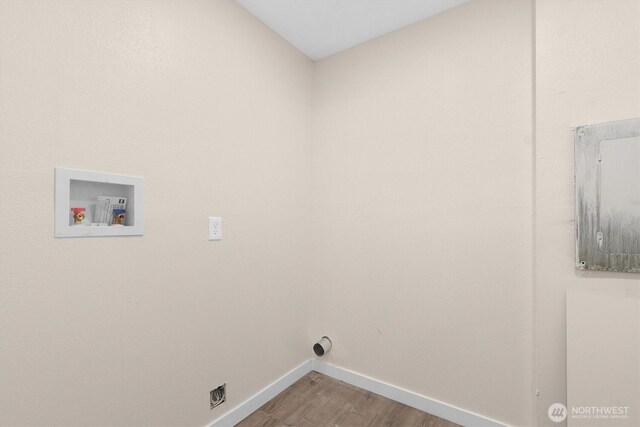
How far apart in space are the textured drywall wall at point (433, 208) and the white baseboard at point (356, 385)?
0.05 metres

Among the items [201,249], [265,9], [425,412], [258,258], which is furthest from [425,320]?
[265,9]

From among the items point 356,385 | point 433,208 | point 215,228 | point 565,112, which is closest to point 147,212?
point 215,228

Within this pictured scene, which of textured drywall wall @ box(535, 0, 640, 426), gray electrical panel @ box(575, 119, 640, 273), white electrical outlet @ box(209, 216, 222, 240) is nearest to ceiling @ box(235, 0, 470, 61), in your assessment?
textured drywall wall @ box(535, 0, 640, 426)

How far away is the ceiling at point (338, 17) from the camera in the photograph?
5.89 ft

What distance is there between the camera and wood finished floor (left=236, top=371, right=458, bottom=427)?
5.82 ft

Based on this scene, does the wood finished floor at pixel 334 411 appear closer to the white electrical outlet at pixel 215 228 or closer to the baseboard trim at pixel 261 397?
the baseboard trim at pixel 261 397

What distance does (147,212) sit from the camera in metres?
1.38

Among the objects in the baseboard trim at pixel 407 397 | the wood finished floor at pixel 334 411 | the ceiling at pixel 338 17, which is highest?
the ceiling at pixel 338 17

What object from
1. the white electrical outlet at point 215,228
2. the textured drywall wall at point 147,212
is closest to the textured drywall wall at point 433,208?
the textured drywall wall at point 147,212

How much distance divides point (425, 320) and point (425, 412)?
0.57 m

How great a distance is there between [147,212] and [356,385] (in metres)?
1.80

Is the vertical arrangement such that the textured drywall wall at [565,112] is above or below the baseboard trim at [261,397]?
above

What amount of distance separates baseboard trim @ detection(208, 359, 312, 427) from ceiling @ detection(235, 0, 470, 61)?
7.86 ft

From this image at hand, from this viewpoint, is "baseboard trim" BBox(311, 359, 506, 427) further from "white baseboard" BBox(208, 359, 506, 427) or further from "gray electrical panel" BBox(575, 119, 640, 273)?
"gray electrical panel" BBox(575, 119, 640, 273)
